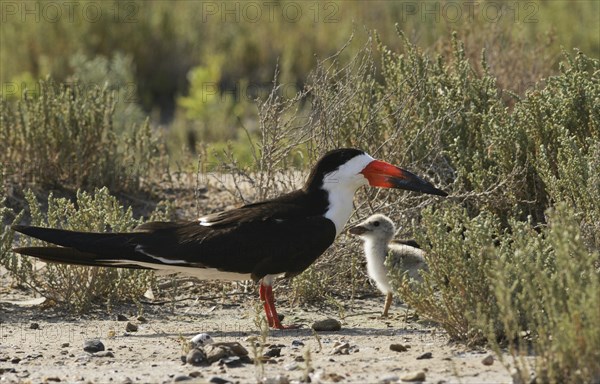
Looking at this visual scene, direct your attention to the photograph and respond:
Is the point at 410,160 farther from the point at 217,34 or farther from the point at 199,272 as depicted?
the point at 217,34

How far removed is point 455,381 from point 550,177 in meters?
1.76

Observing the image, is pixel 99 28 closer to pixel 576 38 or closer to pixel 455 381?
pixel 576 38

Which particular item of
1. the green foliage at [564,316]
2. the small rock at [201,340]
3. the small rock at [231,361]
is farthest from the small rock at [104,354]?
the green foliage at [564,316]

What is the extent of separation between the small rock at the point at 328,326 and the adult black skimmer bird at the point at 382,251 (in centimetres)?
57

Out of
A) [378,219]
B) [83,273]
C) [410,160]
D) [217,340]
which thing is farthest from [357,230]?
[83,273]

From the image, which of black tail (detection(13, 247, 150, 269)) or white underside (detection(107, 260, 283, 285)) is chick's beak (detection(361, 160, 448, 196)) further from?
black tail (detection(13, 247, 150, 269))

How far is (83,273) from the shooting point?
6.72 metres

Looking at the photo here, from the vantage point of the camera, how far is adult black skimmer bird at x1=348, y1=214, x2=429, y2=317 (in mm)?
6758

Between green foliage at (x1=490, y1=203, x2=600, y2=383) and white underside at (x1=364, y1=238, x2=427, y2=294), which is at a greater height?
white underside at (x1=364, y1=238, x2=427, y2=294)

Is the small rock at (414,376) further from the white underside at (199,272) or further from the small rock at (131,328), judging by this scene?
the small rock at (131,328)

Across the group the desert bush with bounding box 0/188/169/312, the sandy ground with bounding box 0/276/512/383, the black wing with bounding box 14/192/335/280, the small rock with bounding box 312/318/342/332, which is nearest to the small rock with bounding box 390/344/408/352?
the sandy ground with bounding box 0/276/512/383

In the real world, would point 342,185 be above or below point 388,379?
above

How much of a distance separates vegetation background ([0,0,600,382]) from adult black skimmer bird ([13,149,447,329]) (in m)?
0.40

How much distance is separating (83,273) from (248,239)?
1118 millimetres
